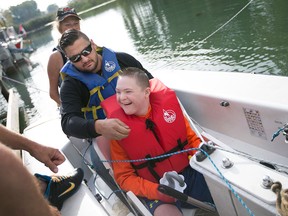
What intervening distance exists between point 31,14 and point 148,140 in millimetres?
120338

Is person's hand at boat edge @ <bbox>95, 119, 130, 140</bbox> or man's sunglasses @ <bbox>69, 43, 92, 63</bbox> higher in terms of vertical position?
man's sunglasses @ <bbox>69, 43, 92, 63</bbox>

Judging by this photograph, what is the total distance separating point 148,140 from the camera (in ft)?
7.25

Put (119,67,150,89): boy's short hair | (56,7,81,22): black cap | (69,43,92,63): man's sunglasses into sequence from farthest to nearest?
(56,7,81,22): black cap → (69,43,92,63): man's sunglasses → (119,67,150,89): boy's short hair

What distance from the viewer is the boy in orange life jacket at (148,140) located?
7.18 ft

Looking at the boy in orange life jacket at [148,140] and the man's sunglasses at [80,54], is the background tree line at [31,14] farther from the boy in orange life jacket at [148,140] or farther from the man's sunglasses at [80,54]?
the boy in orange life jacket at [148,140]

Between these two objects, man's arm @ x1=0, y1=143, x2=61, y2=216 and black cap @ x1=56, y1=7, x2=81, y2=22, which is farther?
black cap @ x1=56, y1=7, x2=81, y2=22

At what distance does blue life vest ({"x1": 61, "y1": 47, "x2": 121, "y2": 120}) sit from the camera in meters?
2.54

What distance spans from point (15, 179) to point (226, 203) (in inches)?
49.5

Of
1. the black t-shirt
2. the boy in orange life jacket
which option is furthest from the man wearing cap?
the boy in orange life jacket

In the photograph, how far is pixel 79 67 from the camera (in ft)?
8.31

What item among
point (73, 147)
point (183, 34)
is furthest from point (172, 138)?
point (183, 34)

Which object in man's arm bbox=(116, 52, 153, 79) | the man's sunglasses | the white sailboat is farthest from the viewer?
man's arm bbox=(116, 52, 153, 79)

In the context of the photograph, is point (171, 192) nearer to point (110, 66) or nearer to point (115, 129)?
point (115, 129)

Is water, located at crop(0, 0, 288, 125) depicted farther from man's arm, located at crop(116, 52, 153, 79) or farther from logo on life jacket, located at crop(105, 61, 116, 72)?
logo on life jacket, located at crop(105, 61, 116, 72)
